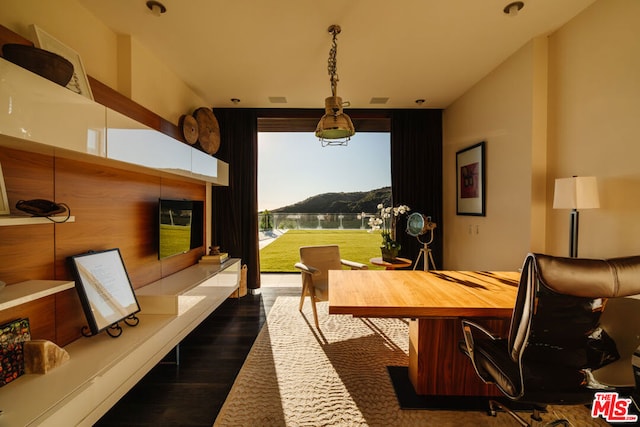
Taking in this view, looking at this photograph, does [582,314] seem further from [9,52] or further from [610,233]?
[9,52]

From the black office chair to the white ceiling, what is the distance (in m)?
2.00

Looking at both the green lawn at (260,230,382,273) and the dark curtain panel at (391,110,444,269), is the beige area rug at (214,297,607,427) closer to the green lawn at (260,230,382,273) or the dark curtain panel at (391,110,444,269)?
the dark curtain panel at (391,110,444,269)

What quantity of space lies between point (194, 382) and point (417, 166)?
3775mm

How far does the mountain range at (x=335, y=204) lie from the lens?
24.2 ft

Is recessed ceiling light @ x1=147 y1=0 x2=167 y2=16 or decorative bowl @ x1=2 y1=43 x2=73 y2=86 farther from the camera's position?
recessed ceiling light @ x1=147 y1=0 x2=167 y2=16

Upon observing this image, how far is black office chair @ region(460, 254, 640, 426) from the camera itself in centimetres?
104

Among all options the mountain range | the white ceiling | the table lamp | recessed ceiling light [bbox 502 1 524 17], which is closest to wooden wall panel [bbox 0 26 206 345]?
the white ceiling

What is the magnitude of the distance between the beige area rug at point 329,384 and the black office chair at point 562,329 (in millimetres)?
684

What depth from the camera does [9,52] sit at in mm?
1356

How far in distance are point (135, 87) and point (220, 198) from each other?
1947 millimetres

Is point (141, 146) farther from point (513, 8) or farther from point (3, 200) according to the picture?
point (513, 8)

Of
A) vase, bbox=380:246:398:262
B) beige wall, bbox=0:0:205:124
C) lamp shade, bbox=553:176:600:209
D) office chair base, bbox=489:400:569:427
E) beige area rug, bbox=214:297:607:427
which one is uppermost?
beige wall, bbox=0:0:205:124

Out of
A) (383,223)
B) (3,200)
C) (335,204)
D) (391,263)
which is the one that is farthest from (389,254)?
(335,204)

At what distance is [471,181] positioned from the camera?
3.55m
